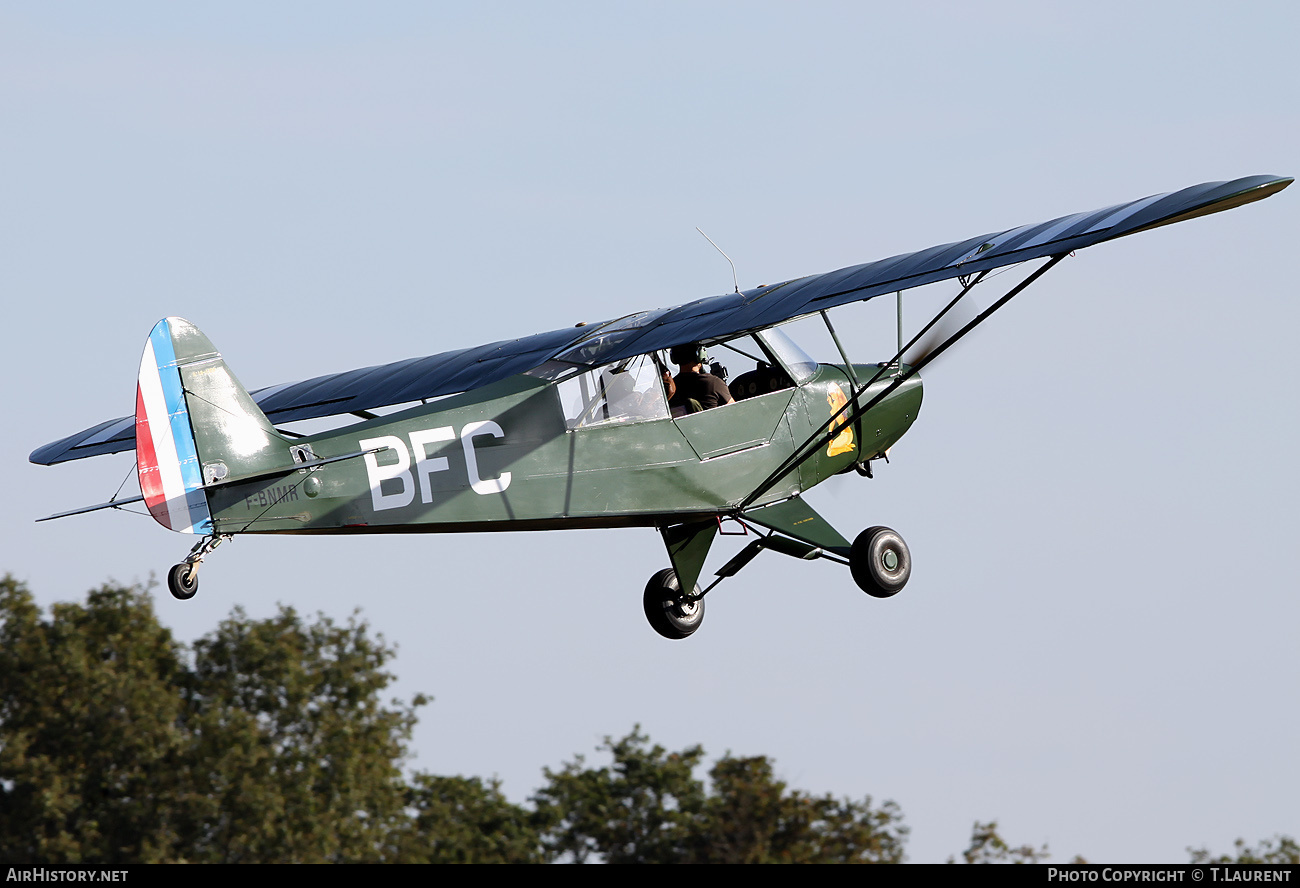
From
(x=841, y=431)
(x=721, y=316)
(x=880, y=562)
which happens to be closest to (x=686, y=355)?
(x=721, y=316)

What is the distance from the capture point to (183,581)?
10258 mm

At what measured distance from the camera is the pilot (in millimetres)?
12953

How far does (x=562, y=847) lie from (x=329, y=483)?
29143mm

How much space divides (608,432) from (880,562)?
2560mm

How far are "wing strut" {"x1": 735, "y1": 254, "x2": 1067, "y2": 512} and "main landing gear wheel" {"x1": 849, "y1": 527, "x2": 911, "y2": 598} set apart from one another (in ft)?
2.57

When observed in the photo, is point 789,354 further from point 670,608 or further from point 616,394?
point 670,608

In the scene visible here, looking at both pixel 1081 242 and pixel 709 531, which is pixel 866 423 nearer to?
pixel 709 531

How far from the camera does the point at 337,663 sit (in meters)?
37.5

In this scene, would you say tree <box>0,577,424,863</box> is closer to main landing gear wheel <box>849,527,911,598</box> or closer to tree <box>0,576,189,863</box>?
tree <box>0,576,189,863</box>

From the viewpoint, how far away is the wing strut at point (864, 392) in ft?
39.2

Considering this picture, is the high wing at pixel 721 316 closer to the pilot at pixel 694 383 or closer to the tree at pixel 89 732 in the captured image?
the pilot at pixel 694 383

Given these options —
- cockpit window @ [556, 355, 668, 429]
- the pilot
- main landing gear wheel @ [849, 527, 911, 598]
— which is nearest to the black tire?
cockpit window @ [556, 355, 668, 429]

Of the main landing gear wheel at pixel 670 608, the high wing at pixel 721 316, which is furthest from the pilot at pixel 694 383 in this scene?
the main landing gear wheel at pixel 670 608
